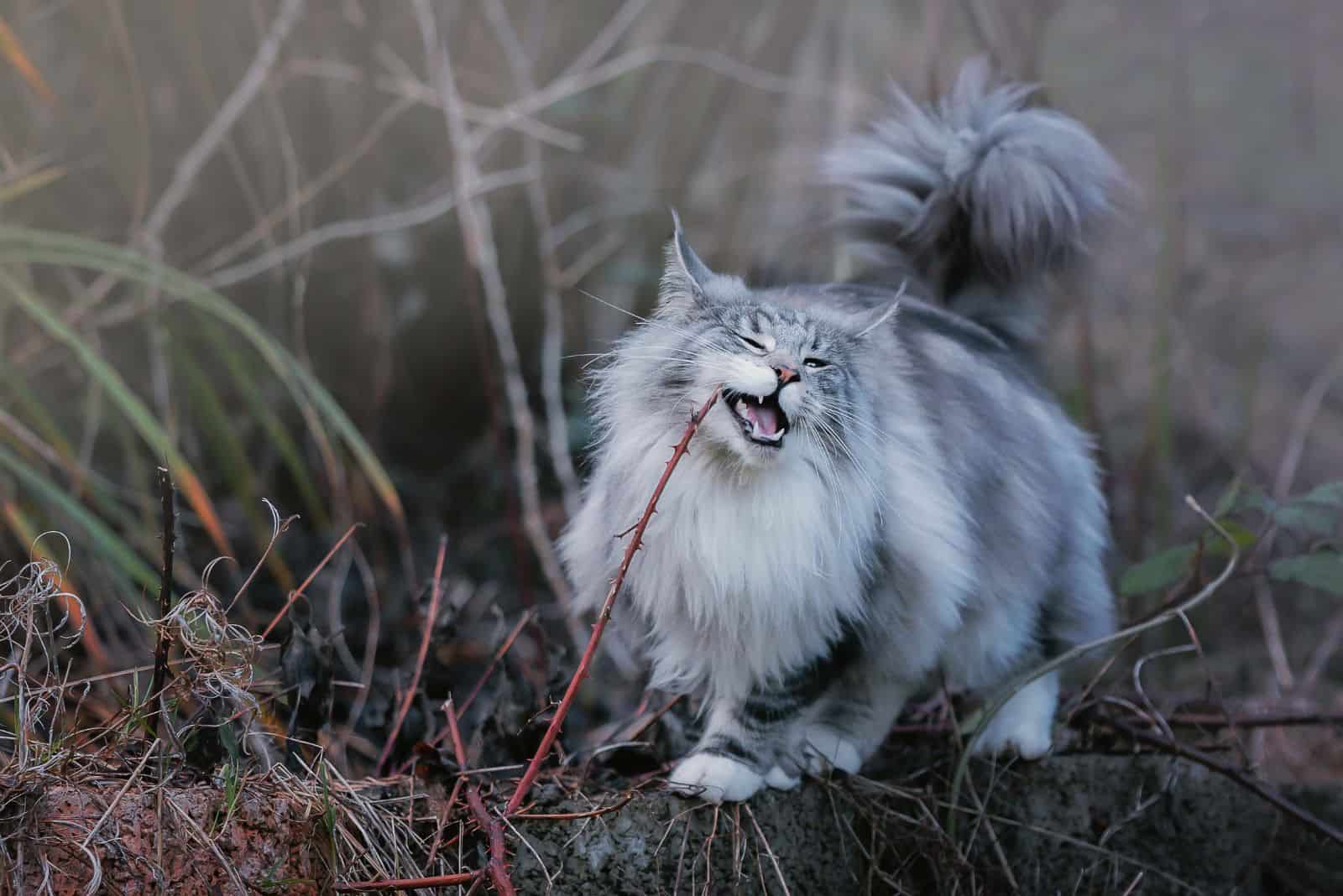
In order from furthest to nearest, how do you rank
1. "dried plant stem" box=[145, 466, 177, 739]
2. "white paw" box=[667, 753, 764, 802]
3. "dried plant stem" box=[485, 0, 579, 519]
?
"dried plant stem" box=[485, 0, 579, 519], "white paw" box=[667, 753, 764, 802], "dried plant stem" box=[145, 466, 177, 739]

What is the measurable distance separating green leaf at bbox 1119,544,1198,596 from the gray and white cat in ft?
0.48

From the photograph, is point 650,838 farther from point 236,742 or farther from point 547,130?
point 547,130

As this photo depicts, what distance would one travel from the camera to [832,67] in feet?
17.6

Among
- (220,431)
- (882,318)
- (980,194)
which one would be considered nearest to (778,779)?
(882,318)

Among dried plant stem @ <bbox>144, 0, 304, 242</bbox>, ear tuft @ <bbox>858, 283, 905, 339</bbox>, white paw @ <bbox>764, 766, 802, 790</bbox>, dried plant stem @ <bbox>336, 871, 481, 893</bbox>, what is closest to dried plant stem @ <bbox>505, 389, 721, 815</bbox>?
dried plant stem @ <bbox>336, 871, 481, 893</bbox>

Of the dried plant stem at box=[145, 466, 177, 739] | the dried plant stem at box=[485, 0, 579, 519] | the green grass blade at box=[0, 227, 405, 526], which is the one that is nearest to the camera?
the dried plant stem at box=[145, 466, 177, 739]

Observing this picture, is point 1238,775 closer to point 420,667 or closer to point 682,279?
point 682,279

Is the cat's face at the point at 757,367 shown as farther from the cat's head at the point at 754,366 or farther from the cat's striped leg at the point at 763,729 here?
the cat's striped leg at the point at 763,729

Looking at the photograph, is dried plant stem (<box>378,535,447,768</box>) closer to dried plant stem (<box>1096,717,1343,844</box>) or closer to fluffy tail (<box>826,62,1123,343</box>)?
fluffy tail (<box>826,62,1123,343</box>)

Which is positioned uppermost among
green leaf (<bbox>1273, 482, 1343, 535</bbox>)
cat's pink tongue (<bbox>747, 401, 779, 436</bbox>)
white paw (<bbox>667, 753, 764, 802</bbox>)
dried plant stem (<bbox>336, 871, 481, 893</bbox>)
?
cat's pink tongue (<bbox>747, 401, 779, 436</bbox>)

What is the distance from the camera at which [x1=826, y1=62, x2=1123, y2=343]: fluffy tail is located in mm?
2691

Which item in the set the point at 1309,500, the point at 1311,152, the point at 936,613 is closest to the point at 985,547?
the point at 936,613

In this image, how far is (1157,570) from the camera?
101 inches

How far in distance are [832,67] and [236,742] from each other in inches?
175
